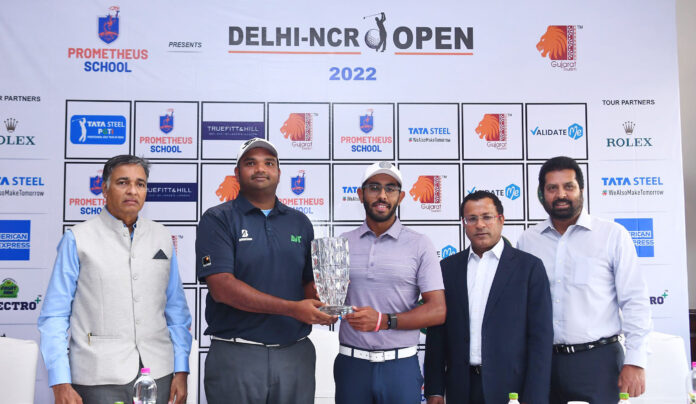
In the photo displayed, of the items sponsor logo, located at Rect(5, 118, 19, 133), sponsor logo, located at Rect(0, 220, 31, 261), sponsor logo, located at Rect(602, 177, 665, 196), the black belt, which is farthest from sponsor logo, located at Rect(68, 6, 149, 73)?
sponsor logo, located at Rect(602, 177, 665, 196)

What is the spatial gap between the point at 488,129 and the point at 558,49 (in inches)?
33.5

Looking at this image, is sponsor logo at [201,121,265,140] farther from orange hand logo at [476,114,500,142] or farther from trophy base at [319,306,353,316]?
trophy base at [319,306,353,316]

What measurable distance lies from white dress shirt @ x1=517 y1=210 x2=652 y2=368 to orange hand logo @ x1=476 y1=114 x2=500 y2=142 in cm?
171

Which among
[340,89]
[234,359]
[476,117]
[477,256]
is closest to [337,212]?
[340,89]

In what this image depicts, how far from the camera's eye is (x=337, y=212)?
425 cm

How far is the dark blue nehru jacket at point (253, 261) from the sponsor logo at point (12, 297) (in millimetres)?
2362

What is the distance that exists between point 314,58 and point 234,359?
2.69 metres

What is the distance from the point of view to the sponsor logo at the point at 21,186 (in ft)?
13.5

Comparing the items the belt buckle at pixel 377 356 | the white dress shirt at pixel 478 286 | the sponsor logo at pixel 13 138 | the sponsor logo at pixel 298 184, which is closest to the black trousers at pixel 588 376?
the white dress shirt at pixel 478 286

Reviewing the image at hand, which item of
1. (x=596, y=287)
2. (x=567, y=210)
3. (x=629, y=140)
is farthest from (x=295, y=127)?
(x=629, y=140)

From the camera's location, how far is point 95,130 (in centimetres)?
Answer: 415

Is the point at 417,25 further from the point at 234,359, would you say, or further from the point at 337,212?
the point at 234,359

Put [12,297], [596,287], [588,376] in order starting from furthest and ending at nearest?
1. [12,297]
2. [596,287]
3. [588,376]

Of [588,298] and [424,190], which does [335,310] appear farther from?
[424,190]
